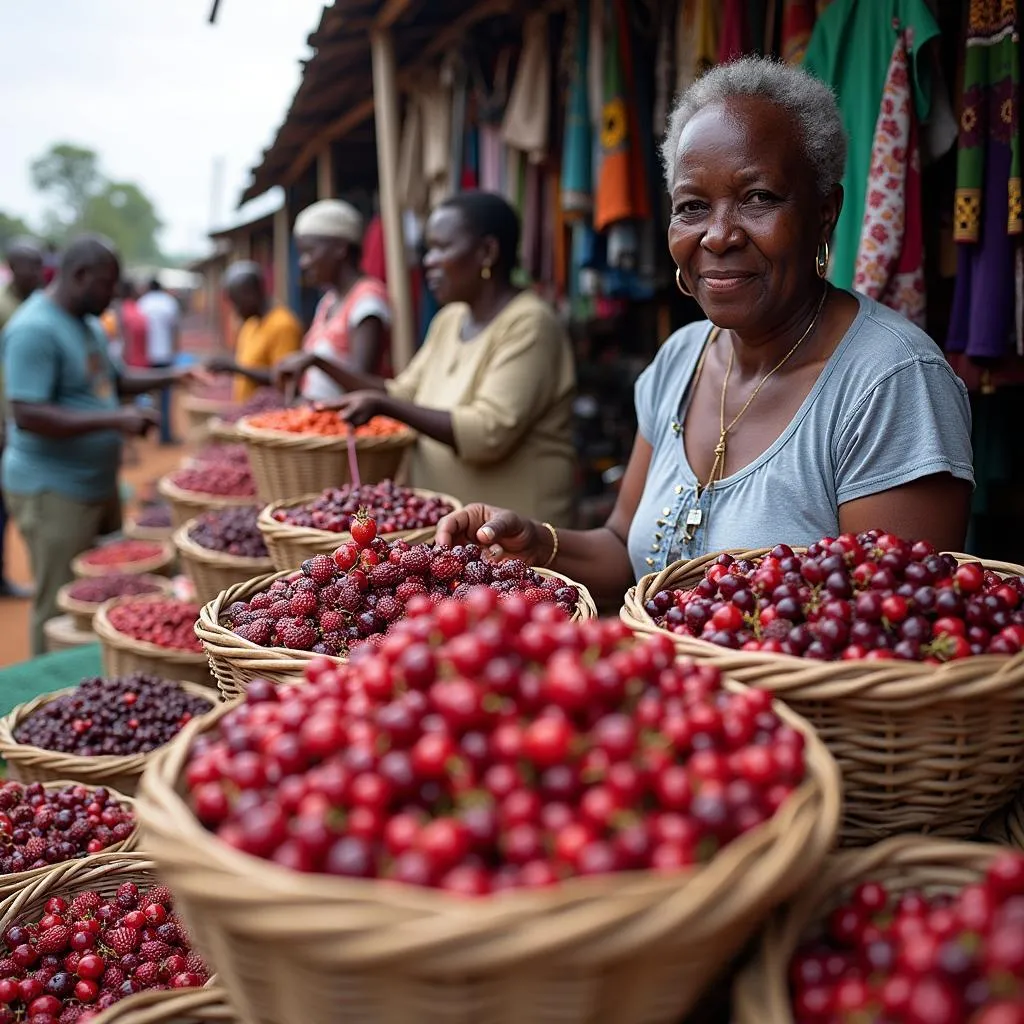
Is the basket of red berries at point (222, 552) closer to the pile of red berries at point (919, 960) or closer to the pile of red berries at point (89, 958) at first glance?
the pile of red berries at point (89, 958)

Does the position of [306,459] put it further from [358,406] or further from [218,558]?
[218,558]

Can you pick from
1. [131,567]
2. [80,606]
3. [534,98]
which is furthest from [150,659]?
[534,98]

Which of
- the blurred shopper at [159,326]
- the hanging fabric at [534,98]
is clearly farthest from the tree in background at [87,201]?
the hanging fabric at [534,98]

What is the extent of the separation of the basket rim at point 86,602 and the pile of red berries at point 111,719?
75.6 inches

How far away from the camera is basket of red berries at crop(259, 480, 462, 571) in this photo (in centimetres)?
263

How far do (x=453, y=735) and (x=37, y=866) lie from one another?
1659 mm

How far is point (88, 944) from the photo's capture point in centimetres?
189

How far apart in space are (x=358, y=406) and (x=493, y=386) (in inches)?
23.5

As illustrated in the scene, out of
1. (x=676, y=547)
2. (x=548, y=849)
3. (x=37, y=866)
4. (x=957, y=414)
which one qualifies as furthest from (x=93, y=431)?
(x=548, y=849)

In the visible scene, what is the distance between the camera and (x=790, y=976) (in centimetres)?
113

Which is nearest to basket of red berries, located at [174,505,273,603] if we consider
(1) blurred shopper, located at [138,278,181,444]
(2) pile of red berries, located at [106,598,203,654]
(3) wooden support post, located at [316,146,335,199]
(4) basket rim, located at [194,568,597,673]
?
(2) pile of red berries, located at [106,598,203,654]

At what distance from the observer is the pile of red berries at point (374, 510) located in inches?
108

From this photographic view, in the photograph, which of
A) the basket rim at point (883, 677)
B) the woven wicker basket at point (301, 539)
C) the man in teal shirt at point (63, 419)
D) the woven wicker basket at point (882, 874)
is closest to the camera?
the woven wicker basket at point (882, 874)

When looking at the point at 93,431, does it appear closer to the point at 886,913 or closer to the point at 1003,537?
the point at 1003,537
